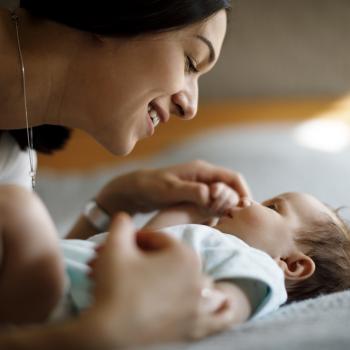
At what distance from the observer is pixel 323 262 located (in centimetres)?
101

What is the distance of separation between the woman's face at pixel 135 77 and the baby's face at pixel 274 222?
8.9 inches

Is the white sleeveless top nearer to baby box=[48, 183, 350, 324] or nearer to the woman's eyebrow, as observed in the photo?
baby box=[48, 183, 350, 324]

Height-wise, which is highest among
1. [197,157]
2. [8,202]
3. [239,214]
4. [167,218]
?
[8,202]

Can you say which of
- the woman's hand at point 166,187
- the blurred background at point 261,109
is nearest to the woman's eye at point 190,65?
the woman's hand at point 166,187

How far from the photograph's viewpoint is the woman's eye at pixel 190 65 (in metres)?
1.08

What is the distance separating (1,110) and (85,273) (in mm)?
483

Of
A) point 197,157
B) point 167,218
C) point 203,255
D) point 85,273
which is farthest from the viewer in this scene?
point 197,157

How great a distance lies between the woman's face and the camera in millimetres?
1046

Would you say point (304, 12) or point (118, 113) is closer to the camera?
point (118, 113)

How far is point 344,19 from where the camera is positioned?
2.29 m

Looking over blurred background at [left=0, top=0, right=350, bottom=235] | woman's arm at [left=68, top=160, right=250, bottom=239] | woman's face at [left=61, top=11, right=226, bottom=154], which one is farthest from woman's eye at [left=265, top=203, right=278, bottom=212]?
blurred background at [left=0, top=0, right=350, bottom=235]

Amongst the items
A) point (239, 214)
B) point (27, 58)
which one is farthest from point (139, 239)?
point (27, 58)

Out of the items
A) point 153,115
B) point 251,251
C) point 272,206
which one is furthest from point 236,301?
point 153,115

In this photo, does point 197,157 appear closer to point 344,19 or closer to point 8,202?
point 344,19
